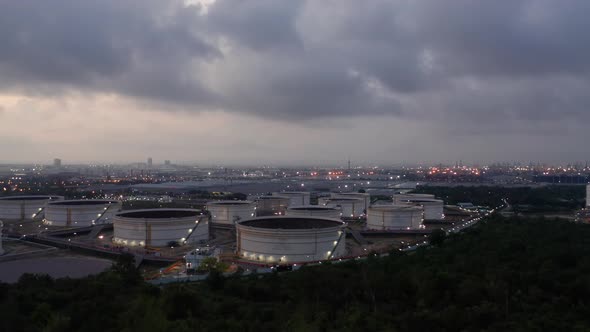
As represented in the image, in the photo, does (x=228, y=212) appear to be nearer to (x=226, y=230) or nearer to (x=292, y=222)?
(x=226, y=230)

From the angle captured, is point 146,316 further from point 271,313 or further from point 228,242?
point 228,242

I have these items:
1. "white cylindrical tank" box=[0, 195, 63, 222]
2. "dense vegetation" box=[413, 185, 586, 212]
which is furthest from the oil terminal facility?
"dense vegetation" box=[413, 185, 586, 212]

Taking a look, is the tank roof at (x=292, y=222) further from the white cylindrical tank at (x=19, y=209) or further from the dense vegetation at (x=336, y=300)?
the white cylindrical tank at (x=19, y=209)

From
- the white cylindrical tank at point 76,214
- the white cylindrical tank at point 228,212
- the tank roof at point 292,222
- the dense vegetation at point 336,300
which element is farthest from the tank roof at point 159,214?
the dense vegetation at point 336,300

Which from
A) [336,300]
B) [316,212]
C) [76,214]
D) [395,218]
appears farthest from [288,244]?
[76,214]

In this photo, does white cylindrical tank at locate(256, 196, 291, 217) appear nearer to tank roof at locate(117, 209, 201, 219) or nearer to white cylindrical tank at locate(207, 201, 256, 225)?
white cylindrical tank at locate(207, 201, 256, 225)

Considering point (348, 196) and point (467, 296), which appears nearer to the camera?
point (467, 296)

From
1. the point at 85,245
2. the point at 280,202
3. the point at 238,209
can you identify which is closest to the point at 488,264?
the point at 85,245
